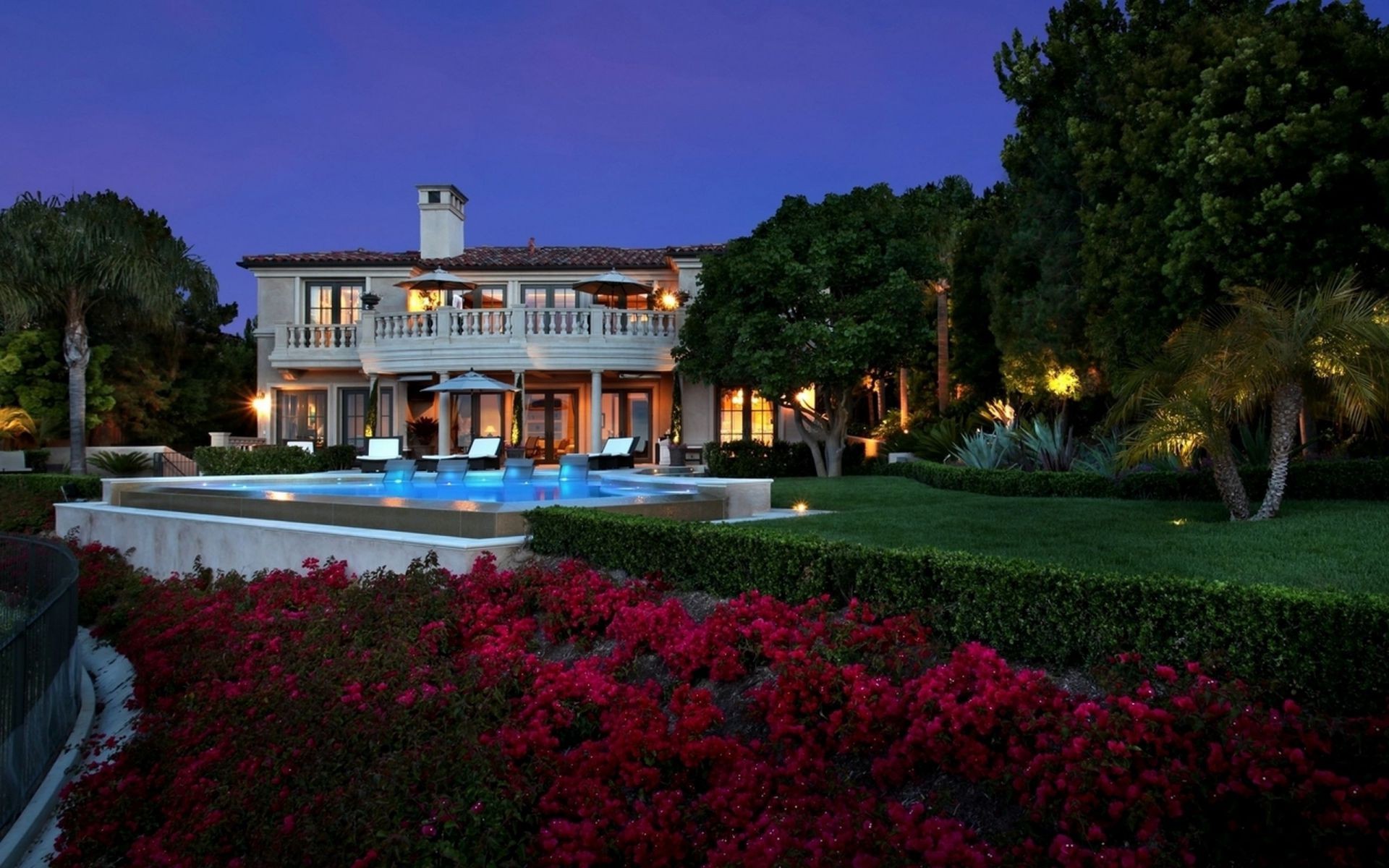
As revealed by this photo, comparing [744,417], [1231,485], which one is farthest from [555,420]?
[1231,485]

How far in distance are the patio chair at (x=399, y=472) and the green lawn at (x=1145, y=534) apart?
856 cm

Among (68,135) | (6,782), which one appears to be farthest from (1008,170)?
(68,135)

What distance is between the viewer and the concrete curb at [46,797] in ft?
20.2

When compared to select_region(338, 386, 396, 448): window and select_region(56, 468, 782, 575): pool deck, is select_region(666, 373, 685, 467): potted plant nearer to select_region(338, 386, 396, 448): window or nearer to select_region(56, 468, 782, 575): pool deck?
select_region(338, 386, 396, 448): window

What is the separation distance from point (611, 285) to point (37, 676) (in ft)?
60.8

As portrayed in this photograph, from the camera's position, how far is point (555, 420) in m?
27.5

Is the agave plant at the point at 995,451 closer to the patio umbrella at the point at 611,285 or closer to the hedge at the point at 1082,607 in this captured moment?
the hedge at the point at 1082,607

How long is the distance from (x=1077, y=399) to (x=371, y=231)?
14177 cm

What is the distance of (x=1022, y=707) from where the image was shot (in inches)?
175

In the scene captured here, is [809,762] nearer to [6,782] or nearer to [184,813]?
[184,813]

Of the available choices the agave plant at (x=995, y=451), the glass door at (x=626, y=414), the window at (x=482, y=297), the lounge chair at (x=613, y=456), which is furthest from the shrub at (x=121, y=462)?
the agave plant at (x=995, y=451)

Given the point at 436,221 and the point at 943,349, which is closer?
the point at 943,349

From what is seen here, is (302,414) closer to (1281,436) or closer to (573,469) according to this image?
(573,469)

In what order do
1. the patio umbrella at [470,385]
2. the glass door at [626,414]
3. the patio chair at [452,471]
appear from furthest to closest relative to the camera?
the glass door at [626,414], the patio umbrella at [470,385], the patio chair at [452,471]
